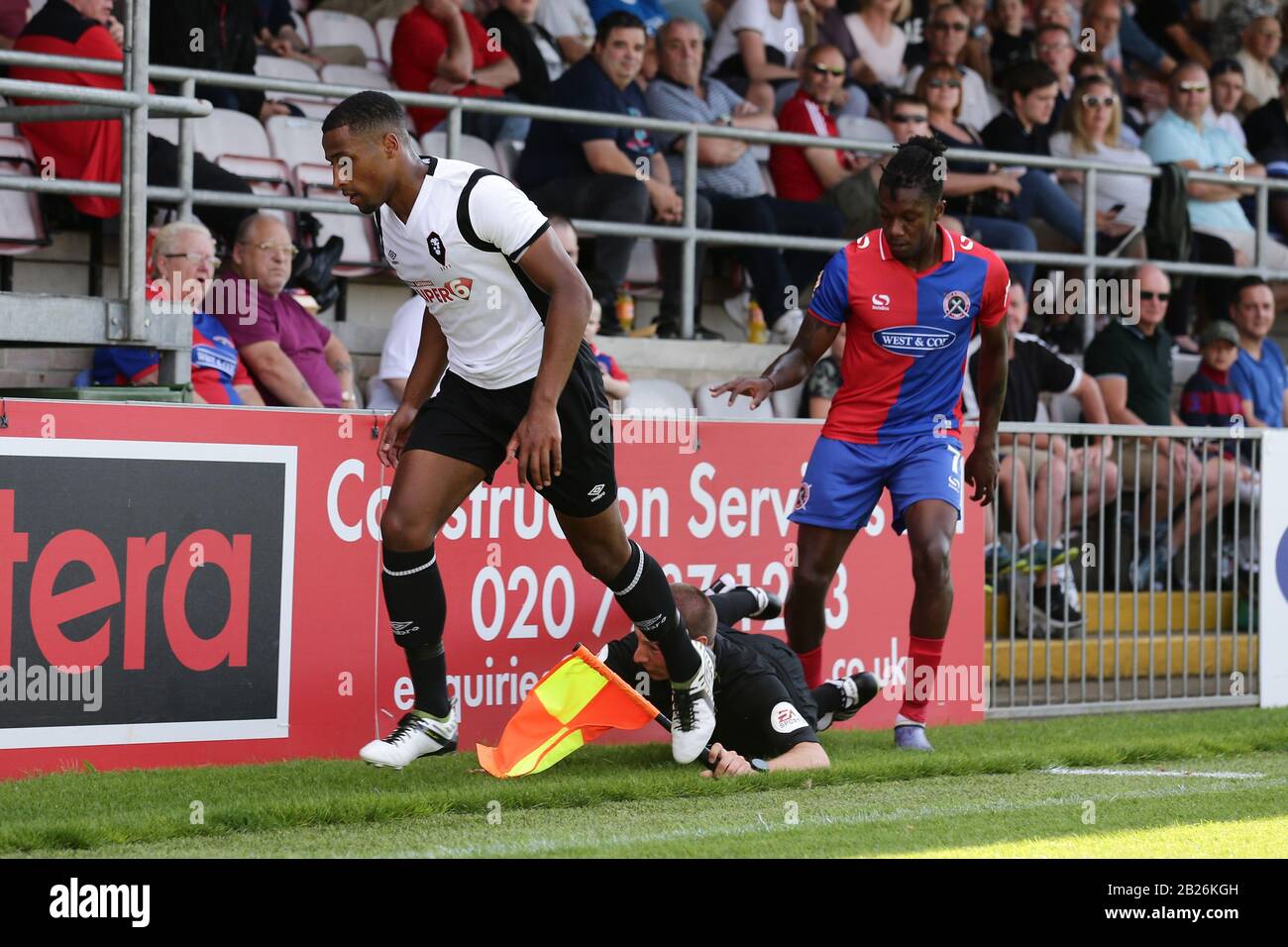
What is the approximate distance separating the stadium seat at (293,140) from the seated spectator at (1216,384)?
5.99m

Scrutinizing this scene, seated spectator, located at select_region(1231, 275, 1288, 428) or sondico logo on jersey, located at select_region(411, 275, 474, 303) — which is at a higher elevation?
seated spectator, located at select_region(1231, 275, 1288, 428)

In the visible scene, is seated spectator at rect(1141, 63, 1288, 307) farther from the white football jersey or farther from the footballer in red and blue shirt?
the white football jersey

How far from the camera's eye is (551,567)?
8.08 m

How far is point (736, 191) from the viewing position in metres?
11.8

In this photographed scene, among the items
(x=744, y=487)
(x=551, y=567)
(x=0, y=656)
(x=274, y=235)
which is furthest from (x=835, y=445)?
(x=0, y=656)

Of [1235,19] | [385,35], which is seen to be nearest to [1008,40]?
[1235,19]

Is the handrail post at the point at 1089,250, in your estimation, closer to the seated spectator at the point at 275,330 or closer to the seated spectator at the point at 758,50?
the seated spectator at the point at 758,50

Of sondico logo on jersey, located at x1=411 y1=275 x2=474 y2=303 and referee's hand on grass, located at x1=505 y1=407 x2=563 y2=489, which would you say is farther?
sondico logo on jersey, located at x1=411 y1=275 x2=474 y2=303

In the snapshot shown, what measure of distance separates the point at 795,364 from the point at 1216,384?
5653 millimetres

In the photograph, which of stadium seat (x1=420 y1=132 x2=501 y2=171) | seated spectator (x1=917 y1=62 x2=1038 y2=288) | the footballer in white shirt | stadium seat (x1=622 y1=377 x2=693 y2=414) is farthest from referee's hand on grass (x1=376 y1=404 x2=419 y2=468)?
seated spectator (x1=917 y1=62 x2=1038 y2=288)

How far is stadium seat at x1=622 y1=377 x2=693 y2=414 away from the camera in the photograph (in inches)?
393

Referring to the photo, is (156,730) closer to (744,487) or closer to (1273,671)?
(744,487)

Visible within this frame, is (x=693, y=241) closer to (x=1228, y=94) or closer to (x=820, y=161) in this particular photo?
(x=820, y=161)

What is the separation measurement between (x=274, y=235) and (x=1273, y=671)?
5896 millimetres
